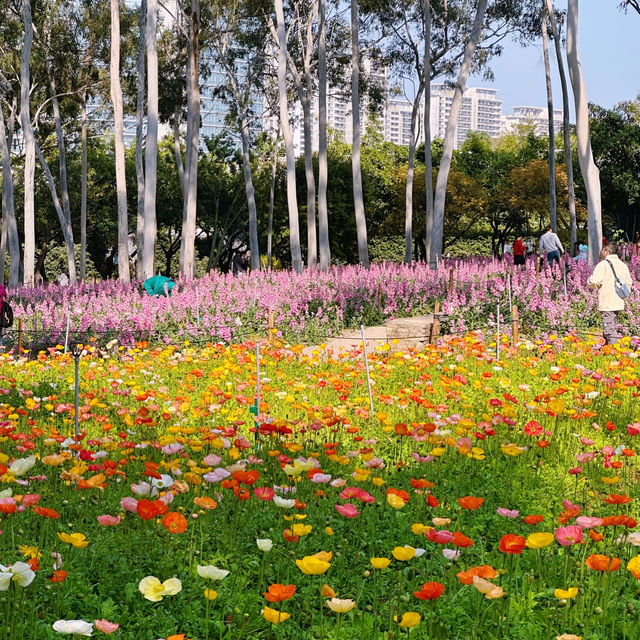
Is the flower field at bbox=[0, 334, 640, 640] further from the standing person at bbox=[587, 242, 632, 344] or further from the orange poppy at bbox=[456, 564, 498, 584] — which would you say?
the standing person at bbox=[587, 242, 632, 344]

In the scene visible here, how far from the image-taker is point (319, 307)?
14500 millimetres

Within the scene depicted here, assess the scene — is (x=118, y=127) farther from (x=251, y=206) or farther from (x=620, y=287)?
(x=620, y=287)

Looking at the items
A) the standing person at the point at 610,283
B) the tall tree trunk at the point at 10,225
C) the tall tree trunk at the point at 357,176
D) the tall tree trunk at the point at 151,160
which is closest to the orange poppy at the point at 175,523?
the standing person at the point at 610,283

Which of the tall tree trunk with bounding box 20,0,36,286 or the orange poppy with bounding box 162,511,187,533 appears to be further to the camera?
the tall tree trunk with bounding box 20,0,36,286

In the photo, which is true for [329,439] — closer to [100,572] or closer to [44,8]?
[100,572]

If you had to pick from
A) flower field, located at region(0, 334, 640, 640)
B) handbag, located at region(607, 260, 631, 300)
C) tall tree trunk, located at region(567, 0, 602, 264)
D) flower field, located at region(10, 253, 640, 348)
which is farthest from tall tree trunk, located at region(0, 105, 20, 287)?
flower field, located at region(0, 334, 640, 640)

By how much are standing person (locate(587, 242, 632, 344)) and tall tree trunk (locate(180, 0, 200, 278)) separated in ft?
45.6

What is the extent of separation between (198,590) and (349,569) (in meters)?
0.70

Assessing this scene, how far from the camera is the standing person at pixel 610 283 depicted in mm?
10344

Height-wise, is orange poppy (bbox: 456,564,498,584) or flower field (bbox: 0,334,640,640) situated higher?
orange poppy (bbox: 456,564,498,584)

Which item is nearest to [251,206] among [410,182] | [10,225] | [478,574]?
[410,182]

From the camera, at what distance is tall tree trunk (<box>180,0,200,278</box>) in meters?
23.5

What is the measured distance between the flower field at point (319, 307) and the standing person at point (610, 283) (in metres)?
1.18

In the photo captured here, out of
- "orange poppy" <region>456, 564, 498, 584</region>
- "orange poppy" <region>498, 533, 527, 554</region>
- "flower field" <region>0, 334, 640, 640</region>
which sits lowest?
"flower field" <region>0, 334, 640, 640</region>
